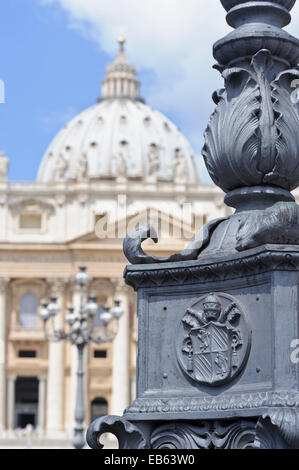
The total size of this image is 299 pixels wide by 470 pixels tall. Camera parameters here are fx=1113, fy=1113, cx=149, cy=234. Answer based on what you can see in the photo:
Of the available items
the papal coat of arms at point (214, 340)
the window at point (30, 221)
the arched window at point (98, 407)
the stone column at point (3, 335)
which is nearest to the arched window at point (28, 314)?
the stone column at point (3, 335)

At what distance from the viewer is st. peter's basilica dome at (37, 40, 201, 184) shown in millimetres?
99188

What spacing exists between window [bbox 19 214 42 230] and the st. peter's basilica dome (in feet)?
76.0

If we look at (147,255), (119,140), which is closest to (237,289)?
(147,255)

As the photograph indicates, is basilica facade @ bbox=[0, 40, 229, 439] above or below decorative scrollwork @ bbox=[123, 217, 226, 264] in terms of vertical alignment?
above

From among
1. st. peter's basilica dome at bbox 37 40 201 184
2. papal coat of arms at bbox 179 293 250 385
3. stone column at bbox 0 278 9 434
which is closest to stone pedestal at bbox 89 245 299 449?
papal coat of arms at bbox 179 293 250 385

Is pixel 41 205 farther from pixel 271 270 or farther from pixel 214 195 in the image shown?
pixel 271 270

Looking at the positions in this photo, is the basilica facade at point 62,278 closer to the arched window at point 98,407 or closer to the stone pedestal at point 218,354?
the arched window at point 98,407

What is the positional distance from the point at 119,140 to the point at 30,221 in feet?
101

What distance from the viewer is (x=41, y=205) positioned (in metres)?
71.8

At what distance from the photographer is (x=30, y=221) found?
235 ft

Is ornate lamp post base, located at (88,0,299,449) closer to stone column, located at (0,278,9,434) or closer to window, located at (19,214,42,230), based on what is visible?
stone column, located at (0,278,9,434)

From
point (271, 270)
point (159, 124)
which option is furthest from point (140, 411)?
point (159, 124)

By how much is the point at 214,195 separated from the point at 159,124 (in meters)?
34.8

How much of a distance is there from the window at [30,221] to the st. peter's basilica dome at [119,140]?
23166 millimetres
